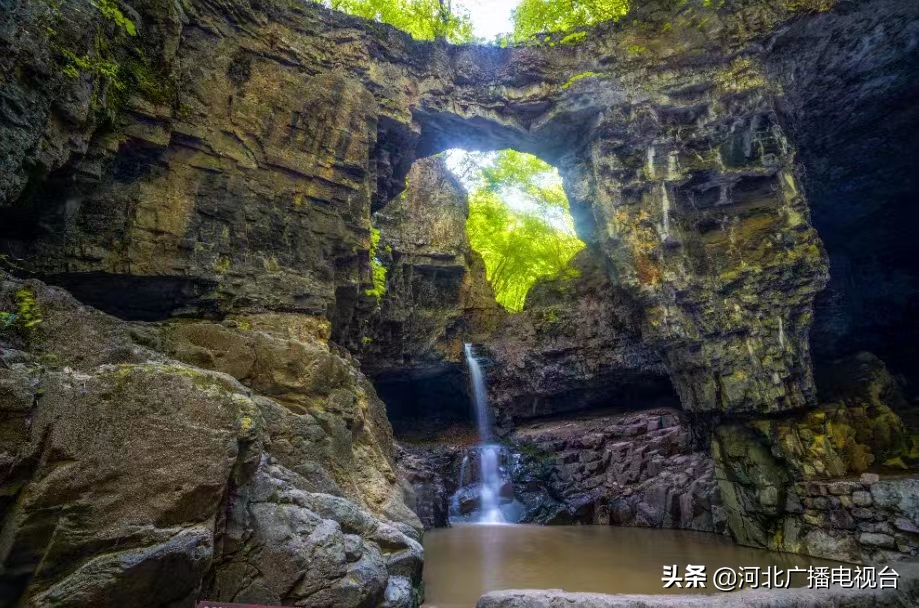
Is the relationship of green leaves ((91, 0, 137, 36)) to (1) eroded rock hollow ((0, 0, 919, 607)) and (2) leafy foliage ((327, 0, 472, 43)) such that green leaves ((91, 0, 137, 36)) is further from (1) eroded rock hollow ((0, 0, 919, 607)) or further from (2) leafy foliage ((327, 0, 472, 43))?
(2) leafy foliage ((327, 0, 472, 43))

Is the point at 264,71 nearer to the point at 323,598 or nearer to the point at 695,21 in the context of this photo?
the point at 323,598

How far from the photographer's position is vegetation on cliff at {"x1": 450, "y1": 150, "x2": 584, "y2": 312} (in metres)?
22.0

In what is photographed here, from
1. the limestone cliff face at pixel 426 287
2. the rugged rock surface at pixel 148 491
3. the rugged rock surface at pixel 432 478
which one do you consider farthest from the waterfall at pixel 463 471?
the rugged rock surface at pixel 148 491

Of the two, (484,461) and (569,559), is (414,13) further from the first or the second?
(569,559)

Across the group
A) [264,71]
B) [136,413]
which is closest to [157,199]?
[264,71]

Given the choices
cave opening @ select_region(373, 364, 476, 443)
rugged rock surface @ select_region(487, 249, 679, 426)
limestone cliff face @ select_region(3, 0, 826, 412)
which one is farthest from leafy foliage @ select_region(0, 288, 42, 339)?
rugged rock surface @ select_region(487, 249, 679, 426)

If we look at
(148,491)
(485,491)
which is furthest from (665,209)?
(148,491)

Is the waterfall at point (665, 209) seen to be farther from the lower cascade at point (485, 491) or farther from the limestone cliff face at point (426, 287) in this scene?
the lower cascade at point (485, 491)

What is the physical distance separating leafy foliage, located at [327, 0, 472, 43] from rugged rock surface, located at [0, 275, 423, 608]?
14592 mm

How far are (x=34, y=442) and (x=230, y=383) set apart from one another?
5.70 ft

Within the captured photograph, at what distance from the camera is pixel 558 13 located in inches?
566

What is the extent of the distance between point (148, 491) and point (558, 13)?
15.7 meters

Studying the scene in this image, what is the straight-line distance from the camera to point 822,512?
8.77 metres

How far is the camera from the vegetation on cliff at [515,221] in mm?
21969
